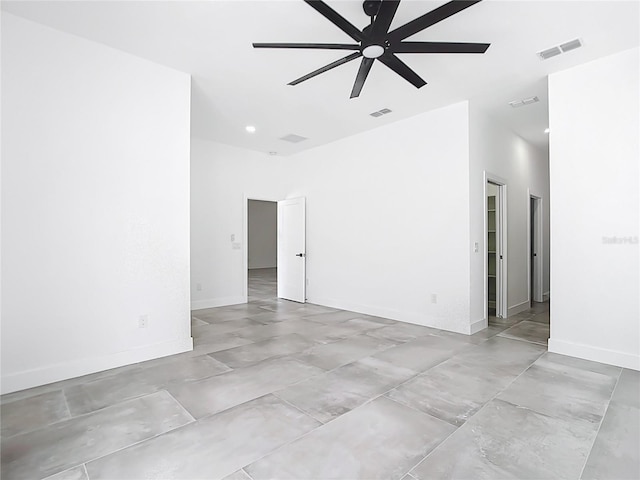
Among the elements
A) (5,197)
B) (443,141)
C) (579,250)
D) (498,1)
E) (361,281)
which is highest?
(498,1)

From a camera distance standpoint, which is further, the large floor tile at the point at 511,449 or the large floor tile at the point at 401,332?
the large floor tile at the point at 401,332

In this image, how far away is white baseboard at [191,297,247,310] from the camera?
6.17m

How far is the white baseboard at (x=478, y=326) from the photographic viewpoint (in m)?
4.55

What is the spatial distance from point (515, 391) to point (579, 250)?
1869mm

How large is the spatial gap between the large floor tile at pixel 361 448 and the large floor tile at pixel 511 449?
110 millimetres

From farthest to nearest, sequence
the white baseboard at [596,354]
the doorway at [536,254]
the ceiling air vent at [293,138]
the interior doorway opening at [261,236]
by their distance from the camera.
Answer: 1. the interior doorway opening at [261,236]
2. the doorway at [536,254]
3. the ceiling air vent at [293,138]
4. the white baseboard at [596,354]

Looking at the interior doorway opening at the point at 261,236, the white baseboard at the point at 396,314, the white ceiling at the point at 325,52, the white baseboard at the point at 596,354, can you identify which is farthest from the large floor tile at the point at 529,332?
the interior doorway opening at the point at 261,236

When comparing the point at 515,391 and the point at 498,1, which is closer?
the point at 498,1

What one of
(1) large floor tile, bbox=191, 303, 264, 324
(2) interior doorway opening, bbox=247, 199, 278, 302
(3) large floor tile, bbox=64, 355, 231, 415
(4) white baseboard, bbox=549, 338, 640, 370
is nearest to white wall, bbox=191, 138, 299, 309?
(1) large floor tile, bbox=191, 303, 264, 324

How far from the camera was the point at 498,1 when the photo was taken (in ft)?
8.68

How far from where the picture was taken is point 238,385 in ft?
9.61

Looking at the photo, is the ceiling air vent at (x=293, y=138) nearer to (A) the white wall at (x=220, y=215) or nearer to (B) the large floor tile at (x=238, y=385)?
(A) the white wall at (x=220, y=215)

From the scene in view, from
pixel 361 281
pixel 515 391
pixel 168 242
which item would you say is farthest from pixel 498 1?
pixel 361 281

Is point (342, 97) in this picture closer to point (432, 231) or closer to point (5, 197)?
point (432, 231)
